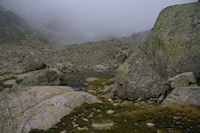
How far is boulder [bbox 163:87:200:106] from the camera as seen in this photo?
30.1ft

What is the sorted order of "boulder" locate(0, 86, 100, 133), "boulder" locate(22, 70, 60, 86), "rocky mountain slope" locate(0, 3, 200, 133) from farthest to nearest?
1. "boulder" locate(22, 70, 60, 86)
2. "boulder" locate(0, 86, 100, 133)
3. "rocky mountain slope" locate(0, 3, 200, 133)

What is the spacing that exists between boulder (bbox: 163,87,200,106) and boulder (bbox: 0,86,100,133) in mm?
6368

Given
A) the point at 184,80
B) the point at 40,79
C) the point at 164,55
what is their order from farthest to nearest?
the point at 40,79, the point at 164,55, the point at 184,80

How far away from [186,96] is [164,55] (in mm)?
7078

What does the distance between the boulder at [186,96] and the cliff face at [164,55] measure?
10.9 feet

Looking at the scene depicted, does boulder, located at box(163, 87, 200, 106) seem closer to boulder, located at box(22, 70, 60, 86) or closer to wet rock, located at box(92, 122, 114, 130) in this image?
wet rock, located at box(92, 122, 114, 130)

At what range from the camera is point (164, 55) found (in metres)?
15.8

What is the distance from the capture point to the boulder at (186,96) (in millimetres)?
9187

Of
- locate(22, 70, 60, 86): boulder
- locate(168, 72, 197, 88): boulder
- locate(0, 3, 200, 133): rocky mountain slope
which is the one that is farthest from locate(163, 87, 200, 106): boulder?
locate(22, 70, 60, 86): boulder

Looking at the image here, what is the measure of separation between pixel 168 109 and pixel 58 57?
455 ft

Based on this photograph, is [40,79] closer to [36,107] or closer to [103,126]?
[36,107]

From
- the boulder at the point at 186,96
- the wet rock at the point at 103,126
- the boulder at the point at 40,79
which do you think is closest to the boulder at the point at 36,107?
the wet rock at the point at 103,126

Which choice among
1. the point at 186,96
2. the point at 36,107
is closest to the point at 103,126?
the point at 36,107

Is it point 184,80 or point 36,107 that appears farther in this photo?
point 184,80
